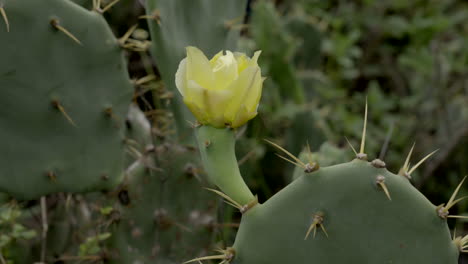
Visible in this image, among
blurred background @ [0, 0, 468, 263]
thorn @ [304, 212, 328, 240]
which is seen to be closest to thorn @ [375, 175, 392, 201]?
thorn @ [304, 212, 328, 240]

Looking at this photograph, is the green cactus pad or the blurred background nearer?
the green cactus pad

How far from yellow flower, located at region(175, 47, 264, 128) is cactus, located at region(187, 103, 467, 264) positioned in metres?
0.05

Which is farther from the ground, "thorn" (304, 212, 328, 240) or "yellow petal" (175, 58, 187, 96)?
"yellow petal" (175, 58, 187, 96)

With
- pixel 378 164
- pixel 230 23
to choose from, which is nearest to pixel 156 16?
pixel 230 23

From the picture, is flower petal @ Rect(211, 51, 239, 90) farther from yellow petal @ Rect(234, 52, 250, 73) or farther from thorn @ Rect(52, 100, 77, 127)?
thorn @ Rect(52, 100, 77, 127)

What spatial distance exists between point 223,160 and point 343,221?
0.71ft

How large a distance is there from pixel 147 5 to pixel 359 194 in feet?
2.40

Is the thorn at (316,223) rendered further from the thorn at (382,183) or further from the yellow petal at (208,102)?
the yellow petal at (208,102)

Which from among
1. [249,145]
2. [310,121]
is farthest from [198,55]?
[310,121]

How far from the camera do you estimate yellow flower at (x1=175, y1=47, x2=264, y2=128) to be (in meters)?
1.01

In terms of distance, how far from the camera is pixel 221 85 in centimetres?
102

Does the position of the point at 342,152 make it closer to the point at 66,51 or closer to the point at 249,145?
the point at 249,145

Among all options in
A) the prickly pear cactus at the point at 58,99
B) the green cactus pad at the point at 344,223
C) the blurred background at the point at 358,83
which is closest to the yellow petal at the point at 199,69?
the green cactus pad at the point at 344,223

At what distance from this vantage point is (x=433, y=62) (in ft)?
9.49
